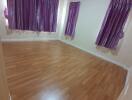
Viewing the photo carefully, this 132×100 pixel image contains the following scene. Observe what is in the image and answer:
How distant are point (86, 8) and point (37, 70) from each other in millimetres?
3082

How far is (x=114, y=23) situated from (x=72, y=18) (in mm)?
1761

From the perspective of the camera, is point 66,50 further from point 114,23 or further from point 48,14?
point 114,23

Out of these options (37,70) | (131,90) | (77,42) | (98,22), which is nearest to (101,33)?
(98,22)

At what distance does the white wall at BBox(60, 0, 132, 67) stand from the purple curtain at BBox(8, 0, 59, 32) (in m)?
1.11

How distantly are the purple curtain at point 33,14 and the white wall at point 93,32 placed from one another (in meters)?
1.11

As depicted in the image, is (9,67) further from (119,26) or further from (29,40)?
(119,26)

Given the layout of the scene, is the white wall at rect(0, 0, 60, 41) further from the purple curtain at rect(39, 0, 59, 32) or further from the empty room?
the purple curtain at rect(39, 0, 59, 32)

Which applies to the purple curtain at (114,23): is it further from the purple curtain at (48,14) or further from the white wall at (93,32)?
the purple curtain at (48,14)

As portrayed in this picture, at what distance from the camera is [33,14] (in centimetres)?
365

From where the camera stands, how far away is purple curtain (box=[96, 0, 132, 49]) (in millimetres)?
3002

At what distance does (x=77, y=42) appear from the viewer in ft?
14.3

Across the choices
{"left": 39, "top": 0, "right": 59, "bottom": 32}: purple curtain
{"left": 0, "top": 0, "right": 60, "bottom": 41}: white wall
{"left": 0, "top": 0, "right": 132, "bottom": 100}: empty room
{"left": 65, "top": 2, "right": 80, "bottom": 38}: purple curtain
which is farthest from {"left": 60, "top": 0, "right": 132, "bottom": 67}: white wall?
{"left": 0, "top": 0, "right": 60, "bottom": 41}: white wall

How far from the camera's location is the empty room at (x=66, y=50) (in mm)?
1626

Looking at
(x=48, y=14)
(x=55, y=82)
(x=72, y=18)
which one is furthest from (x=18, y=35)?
(x=55, y=82)
